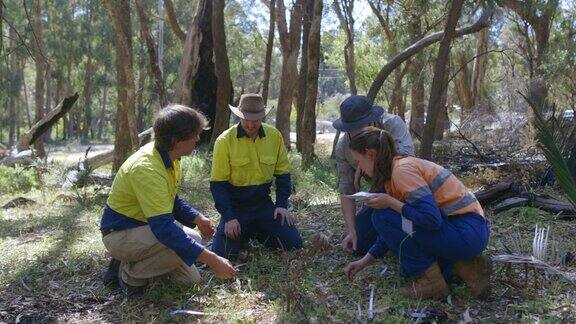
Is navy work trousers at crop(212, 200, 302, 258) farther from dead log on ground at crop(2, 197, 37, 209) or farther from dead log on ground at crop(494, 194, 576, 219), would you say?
dead log on ground at crop(2, 197, 37, 209)

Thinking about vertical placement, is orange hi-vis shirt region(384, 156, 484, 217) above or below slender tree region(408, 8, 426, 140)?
below

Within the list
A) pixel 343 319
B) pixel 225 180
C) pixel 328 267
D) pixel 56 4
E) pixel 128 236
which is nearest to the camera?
pixel 343 319

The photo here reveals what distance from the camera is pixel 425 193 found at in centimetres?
334

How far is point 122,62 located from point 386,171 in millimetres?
7468

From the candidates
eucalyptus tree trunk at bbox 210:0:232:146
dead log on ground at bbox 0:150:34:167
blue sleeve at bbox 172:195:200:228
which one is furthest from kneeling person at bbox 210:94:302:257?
dead log on ground at bbox 0:150:34:167

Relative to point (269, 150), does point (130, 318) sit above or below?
below

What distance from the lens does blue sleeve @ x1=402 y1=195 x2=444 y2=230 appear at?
3.31 m

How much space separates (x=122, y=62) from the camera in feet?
33.1

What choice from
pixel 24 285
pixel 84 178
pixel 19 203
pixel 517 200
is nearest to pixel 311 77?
pixel 84 178

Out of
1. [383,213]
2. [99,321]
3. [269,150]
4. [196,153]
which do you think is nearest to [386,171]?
[383,213]

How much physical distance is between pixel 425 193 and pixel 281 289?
1.16 meters

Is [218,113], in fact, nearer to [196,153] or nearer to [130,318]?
[196,153]

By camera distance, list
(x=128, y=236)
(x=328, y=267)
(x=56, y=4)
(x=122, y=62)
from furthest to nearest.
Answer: (x=56, y=4), (x=122, y=62), (x=328, y=267), (x=128, y=236)

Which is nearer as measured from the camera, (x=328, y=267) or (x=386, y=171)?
(x=386, y=171)
